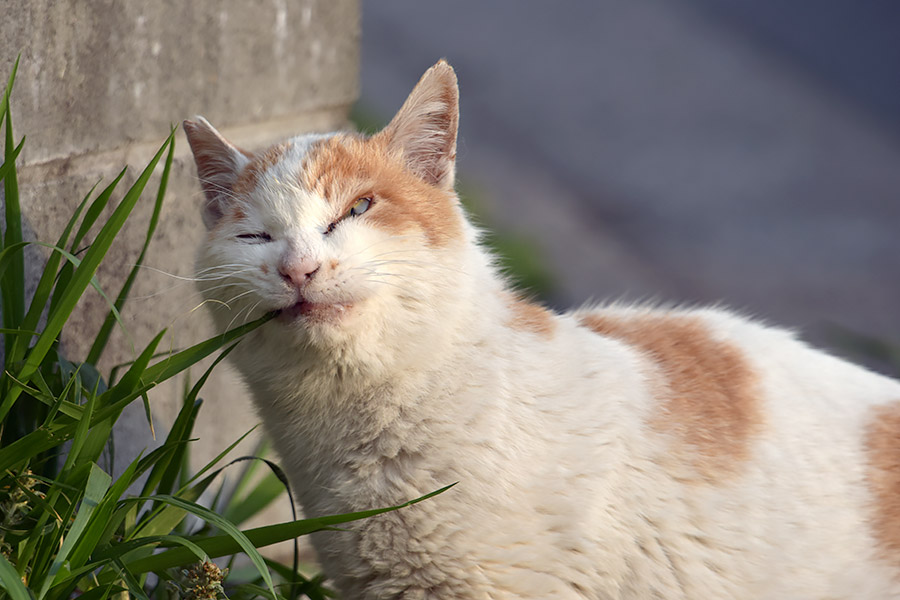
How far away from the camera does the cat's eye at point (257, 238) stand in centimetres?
189

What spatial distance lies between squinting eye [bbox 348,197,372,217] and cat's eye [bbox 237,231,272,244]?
0.18m

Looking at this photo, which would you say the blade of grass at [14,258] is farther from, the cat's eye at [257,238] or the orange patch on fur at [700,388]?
the orange patch on fur at [700,388]

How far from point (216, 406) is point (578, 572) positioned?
5.30 feet

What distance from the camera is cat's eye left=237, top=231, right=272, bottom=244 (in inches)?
74.3

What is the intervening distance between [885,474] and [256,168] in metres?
1.67

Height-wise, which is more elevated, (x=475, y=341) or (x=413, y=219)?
(x=413, y=219)

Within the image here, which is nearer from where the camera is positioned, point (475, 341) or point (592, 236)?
point (475, 341)

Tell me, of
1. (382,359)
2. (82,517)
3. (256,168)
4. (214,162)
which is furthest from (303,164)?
Answer: (82,517)

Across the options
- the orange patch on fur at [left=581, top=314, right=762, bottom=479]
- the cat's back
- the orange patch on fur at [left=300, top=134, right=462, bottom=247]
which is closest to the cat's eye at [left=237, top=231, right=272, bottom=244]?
the orange patch on fur at [left=300, top=134, right=462, bottom=247]

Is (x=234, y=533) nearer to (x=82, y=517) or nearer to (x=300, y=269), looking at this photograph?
(x=82, y=517)

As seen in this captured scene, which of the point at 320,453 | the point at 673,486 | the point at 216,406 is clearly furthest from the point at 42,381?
the point at 673,486

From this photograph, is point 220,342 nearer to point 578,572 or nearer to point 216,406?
point 578,572

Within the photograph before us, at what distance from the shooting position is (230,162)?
2.15 meters

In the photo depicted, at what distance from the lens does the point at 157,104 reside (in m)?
2.67
